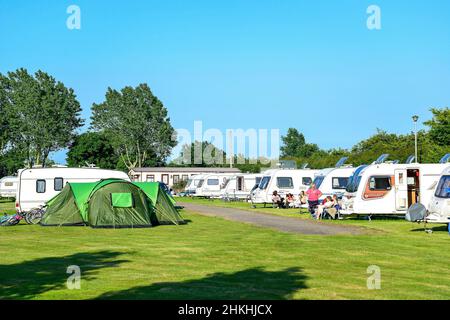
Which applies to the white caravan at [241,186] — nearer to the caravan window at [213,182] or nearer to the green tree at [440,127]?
the caravan window at [213,182]

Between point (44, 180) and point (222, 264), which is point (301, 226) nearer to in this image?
point (222, 264)

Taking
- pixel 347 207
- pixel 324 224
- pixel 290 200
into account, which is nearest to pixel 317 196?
pixel 347 207

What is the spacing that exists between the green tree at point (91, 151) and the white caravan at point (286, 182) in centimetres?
5612

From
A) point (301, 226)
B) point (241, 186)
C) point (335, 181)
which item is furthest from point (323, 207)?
point (241, 186)

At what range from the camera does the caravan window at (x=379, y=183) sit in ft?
88.4

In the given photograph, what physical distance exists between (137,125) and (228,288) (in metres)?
79.8

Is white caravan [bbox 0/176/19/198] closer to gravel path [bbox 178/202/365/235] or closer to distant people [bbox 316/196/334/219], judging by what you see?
gravel path [bbox 178/202/365/235]

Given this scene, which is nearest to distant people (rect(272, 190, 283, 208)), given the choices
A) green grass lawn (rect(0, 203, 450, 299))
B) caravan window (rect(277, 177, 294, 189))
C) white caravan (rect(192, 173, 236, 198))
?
caravan window (rect(277, 177, 294, 189))

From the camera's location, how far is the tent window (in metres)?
24.0

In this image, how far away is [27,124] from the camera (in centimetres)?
7794

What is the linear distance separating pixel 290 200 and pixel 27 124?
49.0 metres

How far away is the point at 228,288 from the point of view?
35.7ft

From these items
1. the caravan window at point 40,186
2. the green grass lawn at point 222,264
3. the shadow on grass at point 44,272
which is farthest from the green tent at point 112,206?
the shadow on grass at point 44,272
